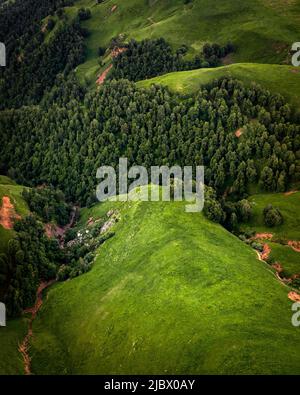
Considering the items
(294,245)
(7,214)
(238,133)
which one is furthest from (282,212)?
(7,214)

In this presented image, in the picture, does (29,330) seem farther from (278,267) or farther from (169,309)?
(278,267)

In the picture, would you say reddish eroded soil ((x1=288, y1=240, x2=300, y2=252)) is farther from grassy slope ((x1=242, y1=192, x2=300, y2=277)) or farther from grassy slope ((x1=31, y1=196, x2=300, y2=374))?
grassy slope ((x1=31, y1=196, x2=300, y2=374))

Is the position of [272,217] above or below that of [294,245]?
above

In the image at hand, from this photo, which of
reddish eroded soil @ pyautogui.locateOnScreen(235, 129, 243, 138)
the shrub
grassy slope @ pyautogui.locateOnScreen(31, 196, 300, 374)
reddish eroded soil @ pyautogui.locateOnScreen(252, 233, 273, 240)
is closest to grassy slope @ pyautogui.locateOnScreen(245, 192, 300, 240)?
the shrub

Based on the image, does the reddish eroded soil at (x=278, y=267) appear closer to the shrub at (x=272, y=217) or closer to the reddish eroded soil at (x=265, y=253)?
the reddish eroded soil at (x=265, y=253)

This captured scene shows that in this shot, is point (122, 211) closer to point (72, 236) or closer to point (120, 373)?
point (72, 236)

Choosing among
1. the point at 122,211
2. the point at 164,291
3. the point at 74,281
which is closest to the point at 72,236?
the point at 122,211

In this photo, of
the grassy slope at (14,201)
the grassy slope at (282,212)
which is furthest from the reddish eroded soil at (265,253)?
the grassy slope at (14,201)
